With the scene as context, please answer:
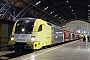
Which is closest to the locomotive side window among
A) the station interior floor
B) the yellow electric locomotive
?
the yellow electric locomotive

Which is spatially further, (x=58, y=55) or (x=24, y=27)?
(x=24, y=27)

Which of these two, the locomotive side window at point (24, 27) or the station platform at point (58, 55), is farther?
the locomotive side window at point (24, 27)

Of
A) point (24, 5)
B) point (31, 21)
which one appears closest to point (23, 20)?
point (31, 21)

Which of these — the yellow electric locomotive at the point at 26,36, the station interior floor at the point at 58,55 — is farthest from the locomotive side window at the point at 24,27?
the station interior floor at the point at 58,55

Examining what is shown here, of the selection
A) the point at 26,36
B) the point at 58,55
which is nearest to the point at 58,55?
the point at 58,55

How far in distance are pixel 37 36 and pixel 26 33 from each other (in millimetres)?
1020

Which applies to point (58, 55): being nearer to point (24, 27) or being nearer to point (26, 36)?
point (26, 36)

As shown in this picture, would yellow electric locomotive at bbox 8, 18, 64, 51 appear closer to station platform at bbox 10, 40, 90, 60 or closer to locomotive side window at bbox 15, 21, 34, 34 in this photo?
locomotive side window at bbox 15, 21, 34, 34

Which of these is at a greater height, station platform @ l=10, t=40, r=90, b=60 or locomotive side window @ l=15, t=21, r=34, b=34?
locomotive side window @ l=15, t=21, r=34, b=34

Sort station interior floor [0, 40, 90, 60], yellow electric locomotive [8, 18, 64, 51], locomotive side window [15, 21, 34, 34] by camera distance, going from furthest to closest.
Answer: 1. locomotive side window [15, 21, 34, 34]
2. yellow electric locomotive [8, 18, 64, 51]
3. station interior floor [0, 40, 90, 60]

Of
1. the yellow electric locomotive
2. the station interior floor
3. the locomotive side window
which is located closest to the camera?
the station interior floor

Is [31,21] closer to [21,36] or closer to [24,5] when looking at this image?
[21,36]

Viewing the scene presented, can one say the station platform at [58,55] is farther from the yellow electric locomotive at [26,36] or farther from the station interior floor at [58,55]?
the yellow electric locomotive at [26,36]

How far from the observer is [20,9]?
148 ft
